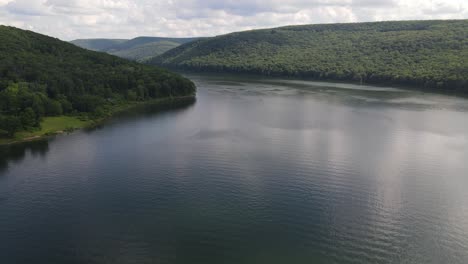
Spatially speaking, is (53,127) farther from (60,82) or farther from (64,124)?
(60,82)

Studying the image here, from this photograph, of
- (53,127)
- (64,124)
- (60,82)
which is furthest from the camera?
(60,82)

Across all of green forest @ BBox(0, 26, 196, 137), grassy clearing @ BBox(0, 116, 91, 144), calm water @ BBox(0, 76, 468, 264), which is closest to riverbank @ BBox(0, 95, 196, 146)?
grassy clearing @ BBox(0, 116, 91, 144)

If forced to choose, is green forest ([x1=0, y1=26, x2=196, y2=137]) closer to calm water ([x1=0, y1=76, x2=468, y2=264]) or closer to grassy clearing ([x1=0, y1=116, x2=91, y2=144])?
grassy clearing ([x1=0, y1=116, x2=91, y2=144])

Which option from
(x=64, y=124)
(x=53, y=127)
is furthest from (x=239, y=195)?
(x=64, y=124)

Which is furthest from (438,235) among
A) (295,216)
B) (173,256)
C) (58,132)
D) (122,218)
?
(58,132)

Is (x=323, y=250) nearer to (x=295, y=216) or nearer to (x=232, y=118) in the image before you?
(x=295, y=216)

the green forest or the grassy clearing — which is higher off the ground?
the green forest
